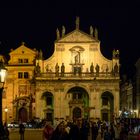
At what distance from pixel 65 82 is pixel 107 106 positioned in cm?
747

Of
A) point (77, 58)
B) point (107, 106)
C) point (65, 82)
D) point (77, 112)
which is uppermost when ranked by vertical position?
point (77, 58)

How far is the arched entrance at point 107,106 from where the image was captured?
275 feet

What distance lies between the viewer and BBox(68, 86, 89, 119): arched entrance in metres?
85.1

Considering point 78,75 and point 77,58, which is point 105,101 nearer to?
point 78,75

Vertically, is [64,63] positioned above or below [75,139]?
above

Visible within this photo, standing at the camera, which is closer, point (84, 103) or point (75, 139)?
point (75, 139)

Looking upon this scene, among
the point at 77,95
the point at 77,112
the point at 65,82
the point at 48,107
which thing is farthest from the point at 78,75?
the point at 48,107

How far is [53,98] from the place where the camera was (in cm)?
8362

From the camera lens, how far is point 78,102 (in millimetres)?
85000

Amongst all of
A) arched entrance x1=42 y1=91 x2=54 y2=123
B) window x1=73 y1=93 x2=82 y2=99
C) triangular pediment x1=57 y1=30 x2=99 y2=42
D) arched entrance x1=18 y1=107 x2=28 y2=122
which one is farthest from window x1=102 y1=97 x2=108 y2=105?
arched entrance x1=18 y1=107 x2=28 y2=122

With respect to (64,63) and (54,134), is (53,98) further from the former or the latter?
(54,134)

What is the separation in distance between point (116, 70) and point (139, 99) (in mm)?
6679

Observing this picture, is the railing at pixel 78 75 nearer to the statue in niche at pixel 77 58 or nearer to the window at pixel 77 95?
the statue in niche at pixel 77 58

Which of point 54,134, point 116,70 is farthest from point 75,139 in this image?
point 116,70
